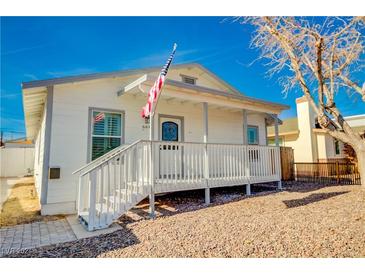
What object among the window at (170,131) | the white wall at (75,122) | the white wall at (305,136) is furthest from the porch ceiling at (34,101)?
the white wall at (305,136)

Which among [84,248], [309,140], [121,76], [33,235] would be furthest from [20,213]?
[309,140]

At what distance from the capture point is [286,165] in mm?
11148

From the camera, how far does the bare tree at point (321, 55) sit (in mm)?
5852

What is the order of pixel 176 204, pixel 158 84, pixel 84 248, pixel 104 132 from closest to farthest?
pixel 84 248
pixel 158 84
pixel 176 204
pixel 104 132

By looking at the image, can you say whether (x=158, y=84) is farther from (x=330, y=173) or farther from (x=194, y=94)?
(x=330, y=173)

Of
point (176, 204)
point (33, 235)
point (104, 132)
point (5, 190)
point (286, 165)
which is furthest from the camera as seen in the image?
point (286, 165)

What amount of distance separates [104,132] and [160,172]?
74.7 inches

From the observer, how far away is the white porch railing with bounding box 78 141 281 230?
4547 millimetres

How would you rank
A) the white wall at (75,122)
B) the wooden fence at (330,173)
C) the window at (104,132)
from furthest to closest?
the wooden fence at (330,173), the window at (104,132), the white wall at (75,122)

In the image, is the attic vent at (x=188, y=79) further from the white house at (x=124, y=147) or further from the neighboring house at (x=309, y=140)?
the neighboring house at (x=309, y=140)

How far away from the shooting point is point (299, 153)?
1507cm

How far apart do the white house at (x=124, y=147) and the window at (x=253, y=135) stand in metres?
1.76
